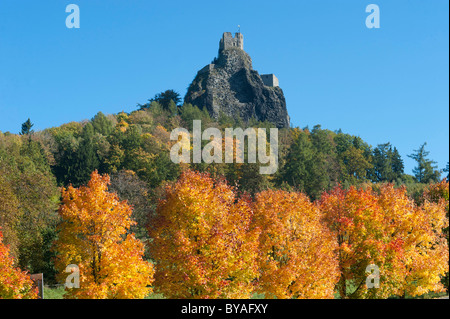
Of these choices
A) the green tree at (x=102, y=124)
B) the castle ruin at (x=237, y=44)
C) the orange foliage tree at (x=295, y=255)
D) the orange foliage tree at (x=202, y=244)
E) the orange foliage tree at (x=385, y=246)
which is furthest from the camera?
the castle ruin at (x=237, y=44)

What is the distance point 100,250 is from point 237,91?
405 feet

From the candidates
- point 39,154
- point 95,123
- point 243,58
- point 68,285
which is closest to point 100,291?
point 68,285

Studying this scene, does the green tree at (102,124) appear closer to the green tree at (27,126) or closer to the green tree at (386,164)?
the green tree at (27,126)

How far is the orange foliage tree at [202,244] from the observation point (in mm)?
27047

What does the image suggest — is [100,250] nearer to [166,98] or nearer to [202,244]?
[202,244]

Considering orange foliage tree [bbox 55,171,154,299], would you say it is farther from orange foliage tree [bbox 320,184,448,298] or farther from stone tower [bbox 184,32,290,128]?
stone tower [bbox 184,32,290,128]

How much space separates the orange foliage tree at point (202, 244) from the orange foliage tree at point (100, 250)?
1.48 meters

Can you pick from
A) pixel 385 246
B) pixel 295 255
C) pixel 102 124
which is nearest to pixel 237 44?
pixel 102 124

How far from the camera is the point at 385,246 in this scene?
34000mm

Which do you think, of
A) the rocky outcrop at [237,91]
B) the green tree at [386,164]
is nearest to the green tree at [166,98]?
the rocky outcrop at [237,91]

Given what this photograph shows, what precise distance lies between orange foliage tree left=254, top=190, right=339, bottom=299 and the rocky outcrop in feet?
350

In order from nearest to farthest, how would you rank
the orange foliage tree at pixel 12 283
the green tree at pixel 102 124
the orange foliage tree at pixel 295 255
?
the orange foliage tree at pixel 12 283
the orange foliage tree at pixel 295 255
the green tree at pixel 102 124

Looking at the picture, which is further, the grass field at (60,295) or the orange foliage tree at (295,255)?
the grass field at (60,295)

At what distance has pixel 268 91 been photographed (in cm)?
14900
